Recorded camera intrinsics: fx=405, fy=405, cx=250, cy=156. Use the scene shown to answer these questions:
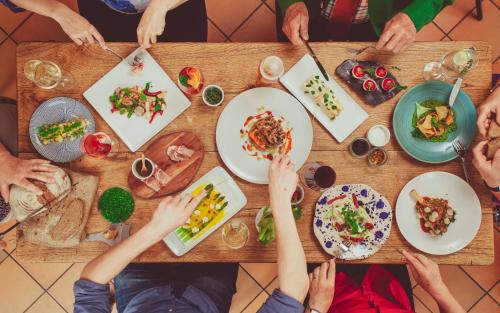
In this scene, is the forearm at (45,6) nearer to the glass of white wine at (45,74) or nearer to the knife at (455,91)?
the glass of white wine at (45,74)

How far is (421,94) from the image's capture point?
5.76 feet

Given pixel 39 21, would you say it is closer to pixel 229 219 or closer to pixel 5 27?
pixel 5 27

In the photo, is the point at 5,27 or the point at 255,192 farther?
the point at 5,27

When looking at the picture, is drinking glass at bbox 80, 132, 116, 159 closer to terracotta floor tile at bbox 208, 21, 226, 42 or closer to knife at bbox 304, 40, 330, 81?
knife at bbox 304, 40, 330, 81

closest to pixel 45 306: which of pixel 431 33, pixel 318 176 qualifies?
pixel 318 176

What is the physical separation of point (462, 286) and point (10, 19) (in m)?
3.68

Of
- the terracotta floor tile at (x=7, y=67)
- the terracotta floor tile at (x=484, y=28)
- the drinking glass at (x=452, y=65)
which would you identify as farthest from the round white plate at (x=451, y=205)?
the terracotta floor tile at (x=7, y=67)

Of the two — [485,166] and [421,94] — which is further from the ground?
[421,94]

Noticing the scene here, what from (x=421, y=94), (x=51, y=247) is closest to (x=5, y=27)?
(x=51, y=247)

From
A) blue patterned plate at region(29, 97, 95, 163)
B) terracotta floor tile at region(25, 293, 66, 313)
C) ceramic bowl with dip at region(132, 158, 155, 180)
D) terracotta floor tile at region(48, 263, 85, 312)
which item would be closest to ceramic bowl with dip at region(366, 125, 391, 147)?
ceramic bowl with dip at region(132, 158, 155, 180)

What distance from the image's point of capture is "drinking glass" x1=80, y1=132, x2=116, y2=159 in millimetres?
1689

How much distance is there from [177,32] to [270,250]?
4.07 ft

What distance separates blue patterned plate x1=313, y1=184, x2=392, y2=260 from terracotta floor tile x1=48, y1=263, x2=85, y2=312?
184 centimetres

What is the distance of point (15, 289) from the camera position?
109 inches
